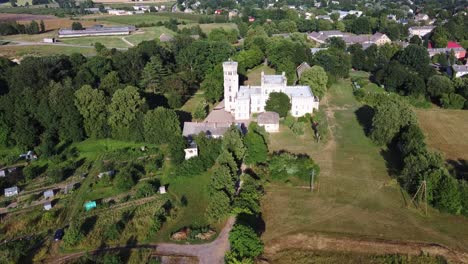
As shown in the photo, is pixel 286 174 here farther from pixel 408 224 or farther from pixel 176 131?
pixel 176 131

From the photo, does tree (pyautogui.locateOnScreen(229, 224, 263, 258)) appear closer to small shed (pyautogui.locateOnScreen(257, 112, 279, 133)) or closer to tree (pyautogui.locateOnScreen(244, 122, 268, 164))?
tree (pyautogui.locateOnScreen(244, 122, 268, 164))

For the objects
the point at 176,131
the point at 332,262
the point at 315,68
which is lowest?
the point at 332,262

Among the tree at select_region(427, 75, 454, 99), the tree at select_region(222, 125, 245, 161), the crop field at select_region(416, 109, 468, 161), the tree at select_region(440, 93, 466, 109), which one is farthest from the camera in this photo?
the tree at select_region(427, 75, 454, 99)

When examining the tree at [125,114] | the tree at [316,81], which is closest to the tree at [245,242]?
the tree at [125,114]

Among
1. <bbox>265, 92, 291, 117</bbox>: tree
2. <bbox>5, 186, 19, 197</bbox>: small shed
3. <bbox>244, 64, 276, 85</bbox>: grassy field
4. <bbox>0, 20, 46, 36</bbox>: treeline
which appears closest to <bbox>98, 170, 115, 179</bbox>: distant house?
<bbox>5, 186, 19, 197</bbox>: small shed

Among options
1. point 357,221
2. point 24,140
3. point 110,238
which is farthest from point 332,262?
point 24,140
